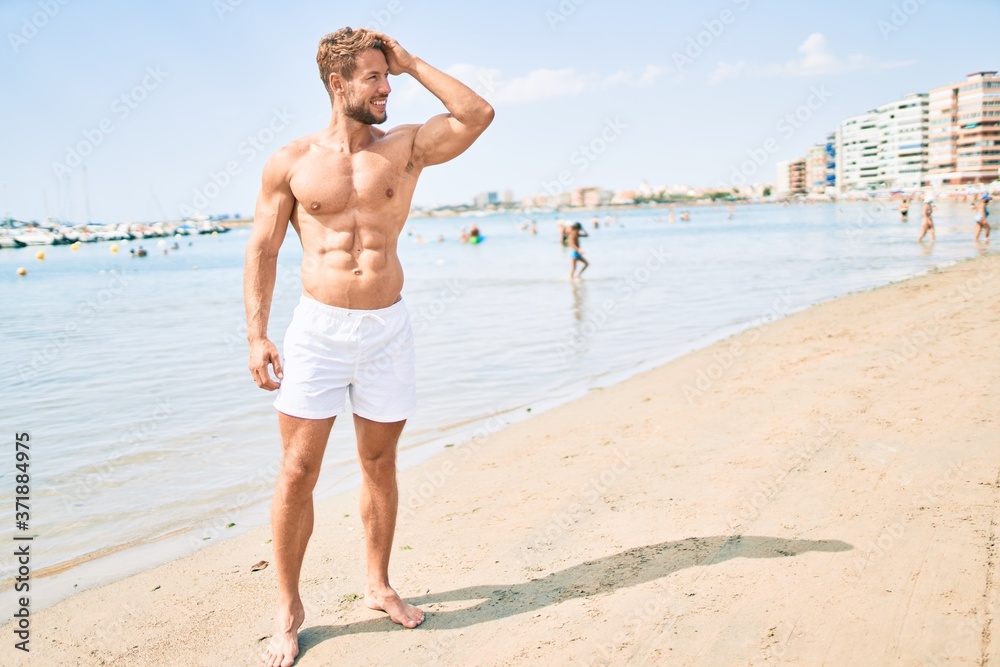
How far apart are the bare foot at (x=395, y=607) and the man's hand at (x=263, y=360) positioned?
3.68 ft

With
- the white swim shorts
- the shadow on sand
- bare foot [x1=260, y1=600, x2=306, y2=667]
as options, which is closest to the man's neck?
the white swim shorts

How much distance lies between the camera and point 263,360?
302 centimetres

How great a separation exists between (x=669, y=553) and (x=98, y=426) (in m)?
7.19

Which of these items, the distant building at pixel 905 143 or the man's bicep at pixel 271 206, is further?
the distant building at pixel 905 143

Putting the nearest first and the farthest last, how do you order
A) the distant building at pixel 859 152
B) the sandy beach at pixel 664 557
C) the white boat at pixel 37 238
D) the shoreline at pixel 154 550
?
the sandy beach at pixel 664 557, the shoreline at pixel 154 550, the white boat at pixel 37 238, the distant building at pixel 859 152

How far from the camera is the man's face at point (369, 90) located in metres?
2.97

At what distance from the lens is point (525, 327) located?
14.3m

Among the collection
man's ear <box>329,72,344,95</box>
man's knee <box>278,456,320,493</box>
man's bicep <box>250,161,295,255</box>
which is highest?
man's ear <box>329,72,344,95</box>

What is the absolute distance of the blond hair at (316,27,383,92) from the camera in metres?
2.95

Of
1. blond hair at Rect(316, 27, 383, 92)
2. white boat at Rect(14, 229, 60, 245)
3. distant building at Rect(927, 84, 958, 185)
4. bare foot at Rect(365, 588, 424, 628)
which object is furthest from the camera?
distant building at Rect(927, 84, 958, 185)

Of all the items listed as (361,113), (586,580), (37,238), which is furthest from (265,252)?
(37,238)

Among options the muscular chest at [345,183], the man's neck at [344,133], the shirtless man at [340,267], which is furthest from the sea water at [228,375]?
the man's neck at [344,133]

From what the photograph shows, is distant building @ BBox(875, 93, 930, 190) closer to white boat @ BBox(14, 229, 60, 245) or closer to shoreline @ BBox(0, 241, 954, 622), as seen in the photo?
white boat @ BBox(14, 229, 60, 245)

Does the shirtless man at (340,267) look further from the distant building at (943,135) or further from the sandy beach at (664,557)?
the distant building at (943,135)
